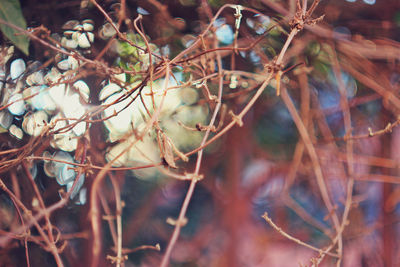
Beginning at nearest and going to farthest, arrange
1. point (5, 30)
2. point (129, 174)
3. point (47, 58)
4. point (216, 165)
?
point (5, 30)
point (47, 58)
point (129, 174)
point (216, 165)

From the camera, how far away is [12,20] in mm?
443

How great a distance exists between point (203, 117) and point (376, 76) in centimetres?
35

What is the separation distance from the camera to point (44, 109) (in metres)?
0.53

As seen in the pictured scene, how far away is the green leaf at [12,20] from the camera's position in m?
0.44

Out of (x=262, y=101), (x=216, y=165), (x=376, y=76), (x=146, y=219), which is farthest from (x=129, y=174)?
(x=376, y=76)

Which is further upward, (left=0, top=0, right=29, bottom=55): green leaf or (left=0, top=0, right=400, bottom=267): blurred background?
(left=0, top=0, right=29, bottom=55): green leaf

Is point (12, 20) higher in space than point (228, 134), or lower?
higher

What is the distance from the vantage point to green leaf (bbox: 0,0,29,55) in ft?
1.44

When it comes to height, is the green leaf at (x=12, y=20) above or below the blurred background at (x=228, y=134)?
above

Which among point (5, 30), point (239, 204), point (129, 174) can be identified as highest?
point (5, 30)

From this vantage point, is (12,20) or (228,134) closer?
(12,20)

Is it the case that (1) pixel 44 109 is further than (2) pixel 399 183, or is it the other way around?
(2) pixel 399 183

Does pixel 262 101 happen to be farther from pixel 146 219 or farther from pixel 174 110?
pixel 146 219

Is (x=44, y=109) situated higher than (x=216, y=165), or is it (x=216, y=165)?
(x=44, y=109)
